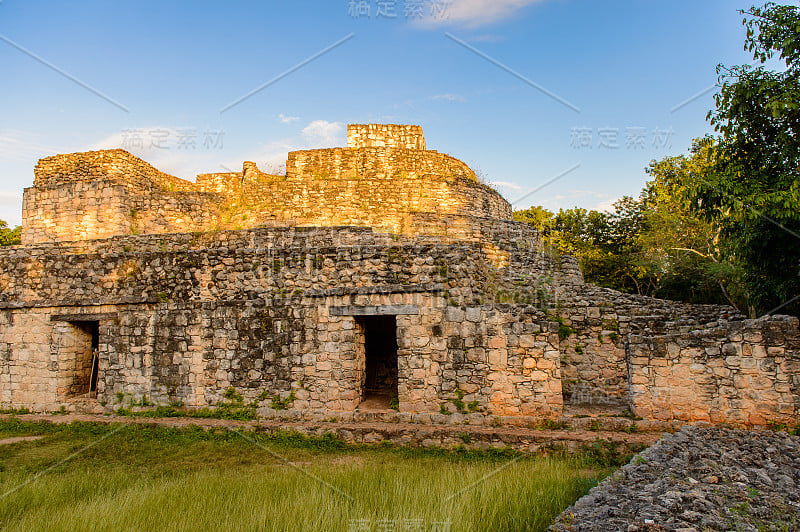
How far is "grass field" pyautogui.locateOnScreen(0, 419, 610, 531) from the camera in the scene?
4328mm

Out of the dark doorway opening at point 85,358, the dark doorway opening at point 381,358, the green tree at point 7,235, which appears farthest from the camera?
the green tree at point 7,235

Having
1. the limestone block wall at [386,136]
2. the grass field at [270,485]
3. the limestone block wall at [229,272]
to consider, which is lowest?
the grass field at [270,485]

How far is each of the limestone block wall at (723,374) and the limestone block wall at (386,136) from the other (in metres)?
12.0

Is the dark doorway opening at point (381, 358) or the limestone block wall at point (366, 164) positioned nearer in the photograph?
the dark doorway opening at point (381, 358)

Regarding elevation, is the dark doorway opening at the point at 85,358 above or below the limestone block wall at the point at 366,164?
below

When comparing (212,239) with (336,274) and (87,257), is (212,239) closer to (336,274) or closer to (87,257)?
(87,257)

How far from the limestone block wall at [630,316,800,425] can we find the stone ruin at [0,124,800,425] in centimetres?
2

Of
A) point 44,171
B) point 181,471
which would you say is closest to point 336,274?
point 181,471

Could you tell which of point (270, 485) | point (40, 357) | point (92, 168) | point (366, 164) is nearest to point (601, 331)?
point (270, 485)

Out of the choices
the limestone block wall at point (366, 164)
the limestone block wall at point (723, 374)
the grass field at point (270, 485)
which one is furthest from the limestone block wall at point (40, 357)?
the limestone block wall at point (723, 374)

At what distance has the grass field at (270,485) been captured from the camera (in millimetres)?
4328

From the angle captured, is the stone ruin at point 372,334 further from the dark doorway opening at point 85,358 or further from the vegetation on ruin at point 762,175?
the vegetation on ruin at point 762,175

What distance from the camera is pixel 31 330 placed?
983 cm

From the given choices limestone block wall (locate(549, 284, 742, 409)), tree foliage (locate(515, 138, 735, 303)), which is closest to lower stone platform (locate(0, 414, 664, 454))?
limestone block wall (locate(549, 284, 742, 409))
